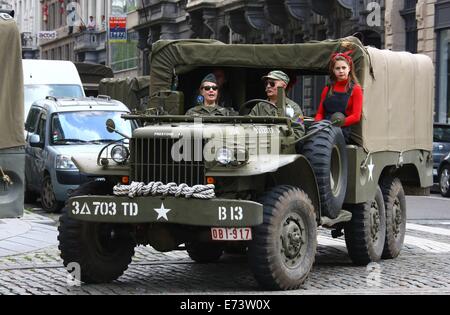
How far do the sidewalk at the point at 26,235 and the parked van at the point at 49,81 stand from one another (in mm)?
9085

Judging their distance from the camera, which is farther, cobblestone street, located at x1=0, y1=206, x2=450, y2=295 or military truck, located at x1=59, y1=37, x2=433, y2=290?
cobblestone street, located at x1=0, y1=206, x2=450, y2=295

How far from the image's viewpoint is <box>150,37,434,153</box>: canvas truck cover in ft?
38.8

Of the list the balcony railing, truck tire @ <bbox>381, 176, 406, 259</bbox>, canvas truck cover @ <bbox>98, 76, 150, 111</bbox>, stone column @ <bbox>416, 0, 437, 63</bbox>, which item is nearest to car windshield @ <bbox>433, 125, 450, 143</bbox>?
stone column @ <bbox>416, 0, 437, 63</bbox>

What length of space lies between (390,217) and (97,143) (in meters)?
8.44

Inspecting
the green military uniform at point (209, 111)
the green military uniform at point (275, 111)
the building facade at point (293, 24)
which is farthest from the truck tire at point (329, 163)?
the building facade at point (293, 24)

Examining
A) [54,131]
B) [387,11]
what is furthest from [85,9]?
[54,131]

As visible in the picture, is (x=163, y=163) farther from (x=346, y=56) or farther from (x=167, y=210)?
(x=346, y=56)

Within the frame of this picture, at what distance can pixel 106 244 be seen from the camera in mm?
10602

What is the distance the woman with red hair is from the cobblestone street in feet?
4.77

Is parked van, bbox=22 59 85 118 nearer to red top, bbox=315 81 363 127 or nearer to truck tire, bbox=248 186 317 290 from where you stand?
red top, bbox=315 81 363 127

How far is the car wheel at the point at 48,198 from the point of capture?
19.9 meters

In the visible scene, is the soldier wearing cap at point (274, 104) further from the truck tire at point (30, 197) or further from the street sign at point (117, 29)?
the street sign at point (117, 29)

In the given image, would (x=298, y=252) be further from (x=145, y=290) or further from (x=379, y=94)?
(x=379, y=94)

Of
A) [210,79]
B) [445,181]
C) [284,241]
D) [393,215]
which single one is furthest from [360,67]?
[445,181]
